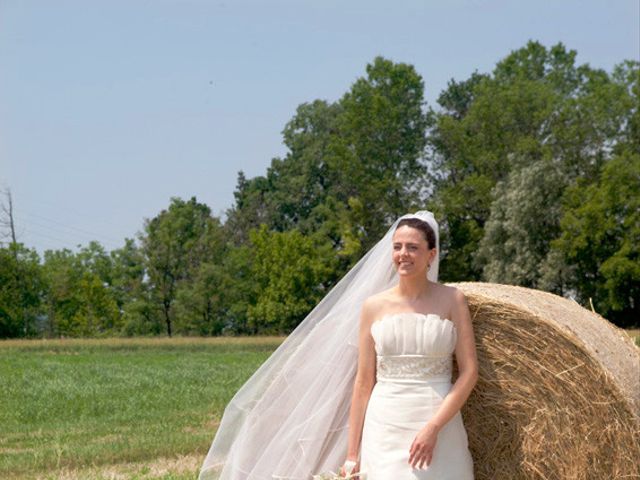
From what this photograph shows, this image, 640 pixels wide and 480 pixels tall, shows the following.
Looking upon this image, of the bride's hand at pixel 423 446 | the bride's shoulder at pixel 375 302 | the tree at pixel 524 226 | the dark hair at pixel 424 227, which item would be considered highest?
the tree at pixel 524 226

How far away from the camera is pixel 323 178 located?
64312 mm

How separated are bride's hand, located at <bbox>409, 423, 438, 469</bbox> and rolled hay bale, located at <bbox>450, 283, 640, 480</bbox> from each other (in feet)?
2.49

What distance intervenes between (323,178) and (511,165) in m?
16.0

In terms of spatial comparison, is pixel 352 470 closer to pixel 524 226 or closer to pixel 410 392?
pixel 410 392

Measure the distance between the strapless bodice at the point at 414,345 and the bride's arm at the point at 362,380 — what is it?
80 millimetres

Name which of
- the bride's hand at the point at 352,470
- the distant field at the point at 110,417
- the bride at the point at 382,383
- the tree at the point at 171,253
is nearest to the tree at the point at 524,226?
the tree at the point at 171,253

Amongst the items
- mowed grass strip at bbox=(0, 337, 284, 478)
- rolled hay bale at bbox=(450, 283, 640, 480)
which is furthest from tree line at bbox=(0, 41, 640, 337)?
rolled hay bale at bbox=(450, 283, 640, 480)

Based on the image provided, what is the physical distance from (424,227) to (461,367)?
29.4 inches

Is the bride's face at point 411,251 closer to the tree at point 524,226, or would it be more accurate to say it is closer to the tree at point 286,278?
the tree at point 524,226

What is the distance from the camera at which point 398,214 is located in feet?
187

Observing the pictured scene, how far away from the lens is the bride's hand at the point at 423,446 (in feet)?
17.1

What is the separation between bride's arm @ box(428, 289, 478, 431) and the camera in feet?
17.3

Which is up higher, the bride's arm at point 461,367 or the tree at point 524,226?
the tree at point 524,226

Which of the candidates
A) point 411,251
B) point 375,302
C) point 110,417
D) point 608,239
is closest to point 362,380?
point 375,302
